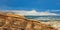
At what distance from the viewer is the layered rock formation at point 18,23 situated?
342 centimetres

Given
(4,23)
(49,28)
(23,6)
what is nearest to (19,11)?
(23,6)

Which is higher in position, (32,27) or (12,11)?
(12,11)

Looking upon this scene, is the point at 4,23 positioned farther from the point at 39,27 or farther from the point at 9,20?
the point at 39,27

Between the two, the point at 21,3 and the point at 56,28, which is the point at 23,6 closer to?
the point at 21,3

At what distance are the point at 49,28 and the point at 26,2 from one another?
2.05 ft

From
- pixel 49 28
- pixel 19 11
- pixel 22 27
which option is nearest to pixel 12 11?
pixel 19 11

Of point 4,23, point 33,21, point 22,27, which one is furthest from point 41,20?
point 4,23

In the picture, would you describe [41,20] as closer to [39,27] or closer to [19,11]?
[39,27]

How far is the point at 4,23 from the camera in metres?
3.44

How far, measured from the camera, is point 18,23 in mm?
3447

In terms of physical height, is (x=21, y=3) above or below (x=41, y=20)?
above

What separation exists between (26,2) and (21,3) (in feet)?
0.30

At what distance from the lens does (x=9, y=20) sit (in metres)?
3.45

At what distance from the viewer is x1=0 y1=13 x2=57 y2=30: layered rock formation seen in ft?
11.2
